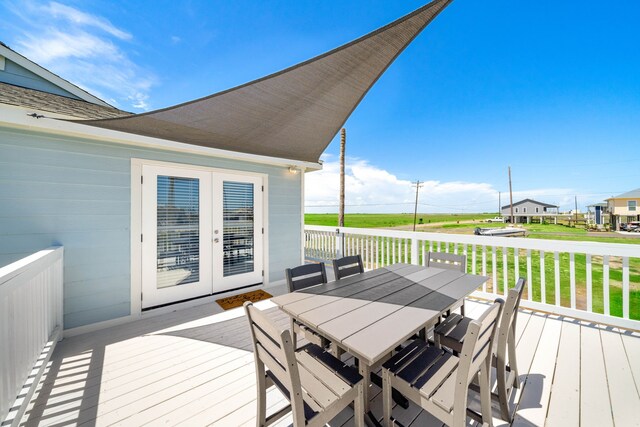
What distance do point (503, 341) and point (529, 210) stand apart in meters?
68.2

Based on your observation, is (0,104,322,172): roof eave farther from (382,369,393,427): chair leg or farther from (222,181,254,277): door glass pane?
(382,369,393,427): chair leg

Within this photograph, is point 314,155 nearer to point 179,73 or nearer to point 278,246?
point 278,246

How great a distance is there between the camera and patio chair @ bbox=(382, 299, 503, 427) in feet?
3.65

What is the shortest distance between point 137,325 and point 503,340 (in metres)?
4.00

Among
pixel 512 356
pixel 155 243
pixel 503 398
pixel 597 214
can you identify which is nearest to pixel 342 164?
pixel 155 243

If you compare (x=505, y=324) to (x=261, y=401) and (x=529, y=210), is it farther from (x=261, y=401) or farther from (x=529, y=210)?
(x=529, y=210)

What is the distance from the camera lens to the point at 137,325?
10.1 ft

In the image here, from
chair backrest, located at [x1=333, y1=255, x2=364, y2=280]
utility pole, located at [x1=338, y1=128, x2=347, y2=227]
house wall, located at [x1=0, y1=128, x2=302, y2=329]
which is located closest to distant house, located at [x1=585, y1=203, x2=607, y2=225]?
utility pole, located at [x1=338, y1=128, x2=347, y2=227]

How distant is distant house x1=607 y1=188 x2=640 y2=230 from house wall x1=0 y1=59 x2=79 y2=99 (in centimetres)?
5407

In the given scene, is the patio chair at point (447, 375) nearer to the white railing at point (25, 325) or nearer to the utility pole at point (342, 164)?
the white railing at point (25, 325)

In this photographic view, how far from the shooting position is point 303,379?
1369 mm

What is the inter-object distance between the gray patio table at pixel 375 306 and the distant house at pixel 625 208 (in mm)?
49593

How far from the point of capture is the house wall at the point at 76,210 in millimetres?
2566

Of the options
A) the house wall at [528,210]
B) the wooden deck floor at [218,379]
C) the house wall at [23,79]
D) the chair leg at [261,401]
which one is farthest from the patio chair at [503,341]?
the house wall at [528,210]
